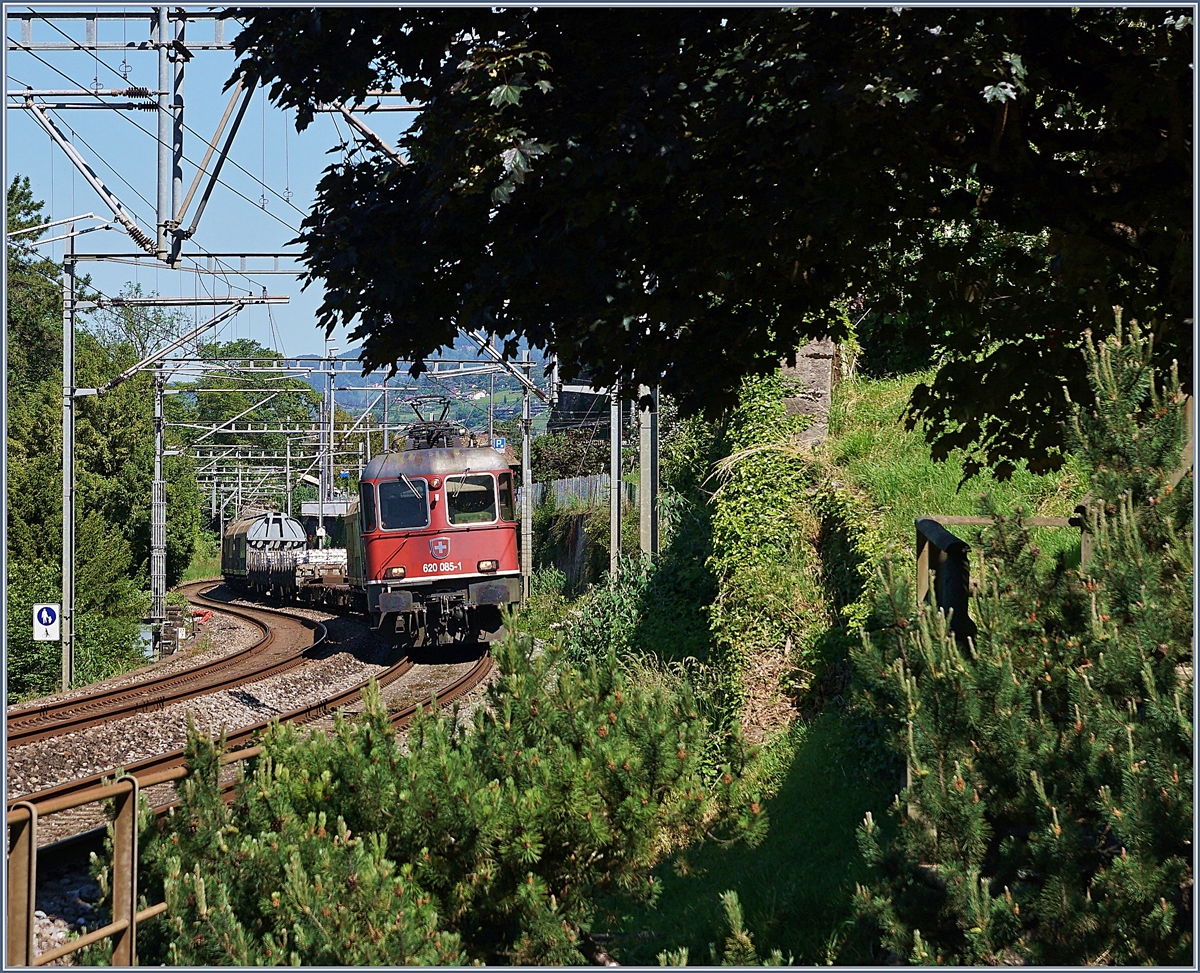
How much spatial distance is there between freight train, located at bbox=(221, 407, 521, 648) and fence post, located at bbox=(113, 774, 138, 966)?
15245 mm

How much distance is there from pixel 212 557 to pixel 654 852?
77.2 metres

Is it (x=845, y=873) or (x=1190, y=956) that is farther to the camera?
(x=845, y=873)

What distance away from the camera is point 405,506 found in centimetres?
2084

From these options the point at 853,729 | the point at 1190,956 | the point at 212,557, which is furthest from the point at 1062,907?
the point at 212,557

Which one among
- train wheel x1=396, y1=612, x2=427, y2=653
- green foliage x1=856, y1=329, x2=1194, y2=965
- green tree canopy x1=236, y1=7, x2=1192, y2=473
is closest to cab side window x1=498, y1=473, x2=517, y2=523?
train wheel x1=396, y1=612, x2=427, y2=653

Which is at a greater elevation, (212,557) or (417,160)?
(417,160)

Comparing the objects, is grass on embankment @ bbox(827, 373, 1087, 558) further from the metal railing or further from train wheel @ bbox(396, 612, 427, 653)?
the metal railing

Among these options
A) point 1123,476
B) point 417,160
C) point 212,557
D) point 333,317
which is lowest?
point 212,557

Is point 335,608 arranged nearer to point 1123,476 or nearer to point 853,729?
point 853,729

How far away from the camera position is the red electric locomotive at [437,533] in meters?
20.7

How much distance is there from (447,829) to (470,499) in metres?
16.2

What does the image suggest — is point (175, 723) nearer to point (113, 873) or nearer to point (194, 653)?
point (194, 653)

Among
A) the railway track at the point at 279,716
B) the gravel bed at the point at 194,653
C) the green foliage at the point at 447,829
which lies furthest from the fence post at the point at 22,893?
the gravel bed at the point at 194,653

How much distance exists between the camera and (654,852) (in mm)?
5383
